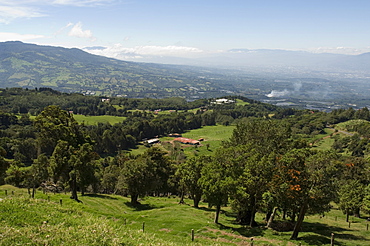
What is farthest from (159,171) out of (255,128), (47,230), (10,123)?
(10,123)

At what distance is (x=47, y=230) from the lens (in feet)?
46.2

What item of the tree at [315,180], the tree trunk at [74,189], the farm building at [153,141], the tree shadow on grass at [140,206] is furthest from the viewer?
the farm building at [153,141]

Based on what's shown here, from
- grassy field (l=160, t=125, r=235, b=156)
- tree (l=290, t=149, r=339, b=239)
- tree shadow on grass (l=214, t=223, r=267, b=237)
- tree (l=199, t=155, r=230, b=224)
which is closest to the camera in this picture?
tree (l=290, t=149, r=339, b=239)

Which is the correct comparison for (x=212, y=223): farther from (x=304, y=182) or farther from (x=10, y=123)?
(x=10, y=123)

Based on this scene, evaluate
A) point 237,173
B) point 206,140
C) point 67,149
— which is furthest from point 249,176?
point 206,140

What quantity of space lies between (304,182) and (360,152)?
112571mm

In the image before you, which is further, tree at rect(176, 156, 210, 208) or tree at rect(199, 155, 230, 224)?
tree at rect(176, 156, 210, 208)

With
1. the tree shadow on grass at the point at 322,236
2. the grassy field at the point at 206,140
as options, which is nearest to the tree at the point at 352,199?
the tree shadow on grass at the point at 322,236

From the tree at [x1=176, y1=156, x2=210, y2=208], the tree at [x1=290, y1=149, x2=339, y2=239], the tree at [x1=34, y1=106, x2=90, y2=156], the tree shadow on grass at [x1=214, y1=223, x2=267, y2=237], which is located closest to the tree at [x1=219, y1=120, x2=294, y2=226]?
the tree shadow on grass at [x1=214, y1=223, x2=267, y2=237]

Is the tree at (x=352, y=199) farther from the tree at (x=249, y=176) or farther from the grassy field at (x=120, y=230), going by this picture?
the tree at (x=249, y=176)

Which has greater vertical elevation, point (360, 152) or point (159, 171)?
point (159, 171)

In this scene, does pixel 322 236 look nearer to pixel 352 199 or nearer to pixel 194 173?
pixel 194 173

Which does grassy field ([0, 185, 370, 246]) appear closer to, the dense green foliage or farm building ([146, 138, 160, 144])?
the dense green foliage

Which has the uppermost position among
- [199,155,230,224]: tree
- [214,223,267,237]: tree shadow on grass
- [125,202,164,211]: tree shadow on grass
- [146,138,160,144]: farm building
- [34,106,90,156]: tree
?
[34,106,90,156]: tree
